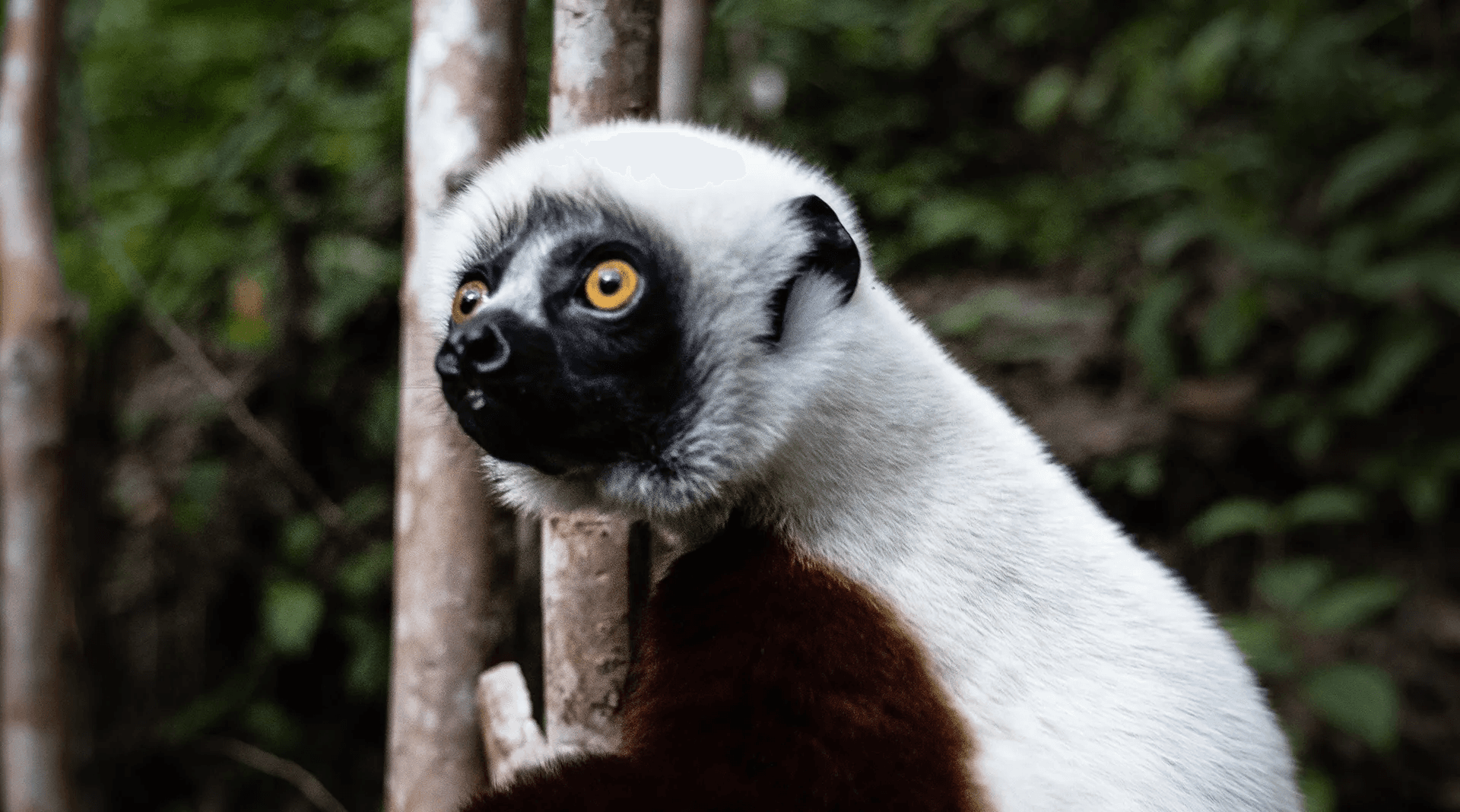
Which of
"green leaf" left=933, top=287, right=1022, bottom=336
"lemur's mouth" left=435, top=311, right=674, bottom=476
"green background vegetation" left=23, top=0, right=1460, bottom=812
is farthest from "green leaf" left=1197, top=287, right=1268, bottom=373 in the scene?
"lemur's mouth" left=435, top=311, right=674, bottom=476

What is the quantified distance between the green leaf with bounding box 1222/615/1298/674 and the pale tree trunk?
364 cm

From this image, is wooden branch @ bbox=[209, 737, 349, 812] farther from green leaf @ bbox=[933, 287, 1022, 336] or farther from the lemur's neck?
green leaf @ bbox=[933, 287, 1022, 336]

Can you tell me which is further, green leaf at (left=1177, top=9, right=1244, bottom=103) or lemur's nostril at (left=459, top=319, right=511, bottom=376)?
green leaf at (left=1177, top=9, right=1244, bottom=103)

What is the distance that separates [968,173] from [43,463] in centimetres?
438

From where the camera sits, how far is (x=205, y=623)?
13.7 ft

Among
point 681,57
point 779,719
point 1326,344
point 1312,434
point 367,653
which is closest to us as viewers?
point 779,719

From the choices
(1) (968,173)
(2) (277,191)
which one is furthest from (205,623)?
(1) (968,173)

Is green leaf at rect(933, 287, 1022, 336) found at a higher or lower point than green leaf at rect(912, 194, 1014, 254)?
lower

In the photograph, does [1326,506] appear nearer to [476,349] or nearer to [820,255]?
[820,255]

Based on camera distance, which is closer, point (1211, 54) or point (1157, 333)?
point (1211, 54)

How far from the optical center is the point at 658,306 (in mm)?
1562

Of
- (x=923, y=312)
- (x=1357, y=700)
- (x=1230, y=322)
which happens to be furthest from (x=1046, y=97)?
(x=1357, y=700)

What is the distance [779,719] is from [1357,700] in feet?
9.46

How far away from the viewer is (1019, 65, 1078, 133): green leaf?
4.73 metres
